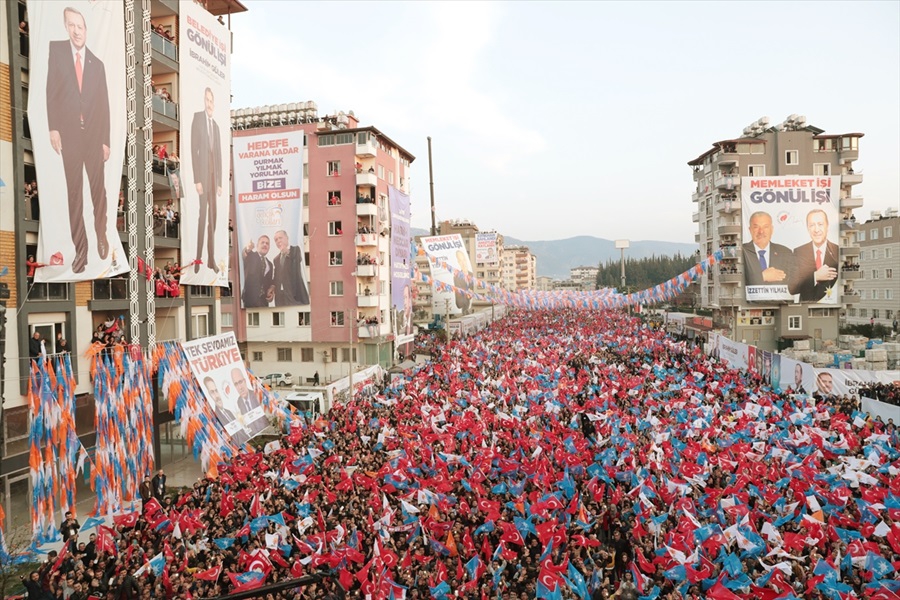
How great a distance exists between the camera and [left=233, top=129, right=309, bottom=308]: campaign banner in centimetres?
3253

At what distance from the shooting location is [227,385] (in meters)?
24.2

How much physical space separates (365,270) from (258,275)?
300 inches

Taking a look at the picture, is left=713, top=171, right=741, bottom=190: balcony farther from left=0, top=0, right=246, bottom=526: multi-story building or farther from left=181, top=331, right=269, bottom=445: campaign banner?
left=181, top=331, right=269, bottom=445: campaign banner

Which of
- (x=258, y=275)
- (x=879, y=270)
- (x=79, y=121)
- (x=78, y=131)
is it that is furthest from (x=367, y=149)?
(x=879, y=270)

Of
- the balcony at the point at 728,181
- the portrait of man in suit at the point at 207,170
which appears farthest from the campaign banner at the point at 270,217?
the balcony at the point at 728,181

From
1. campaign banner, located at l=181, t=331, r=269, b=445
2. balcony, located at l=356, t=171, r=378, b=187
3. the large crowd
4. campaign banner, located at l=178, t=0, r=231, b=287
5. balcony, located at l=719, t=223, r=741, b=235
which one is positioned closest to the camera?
the large crowd

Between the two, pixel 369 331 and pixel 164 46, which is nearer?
pixel 164 46

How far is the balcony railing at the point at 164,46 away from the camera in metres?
23.1

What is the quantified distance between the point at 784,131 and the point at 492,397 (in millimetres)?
41129

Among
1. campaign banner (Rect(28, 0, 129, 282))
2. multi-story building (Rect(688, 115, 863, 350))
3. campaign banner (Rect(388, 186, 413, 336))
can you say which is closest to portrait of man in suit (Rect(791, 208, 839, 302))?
multi-story building (Rect(688, 115, 863, 350))

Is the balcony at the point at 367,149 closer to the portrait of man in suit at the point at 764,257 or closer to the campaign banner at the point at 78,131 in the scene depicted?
the campaign banner at the point at 78,131

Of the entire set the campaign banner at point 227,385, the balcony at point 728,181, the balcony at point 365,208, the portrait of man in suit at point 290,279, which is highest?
the balcony at point 728,181

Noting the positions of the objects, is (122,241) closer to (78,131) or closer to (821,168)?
(78,131)

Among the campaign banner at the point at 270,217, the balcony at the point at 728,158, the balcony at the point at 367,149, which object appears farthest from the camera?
the balcony at the point at 728,158
